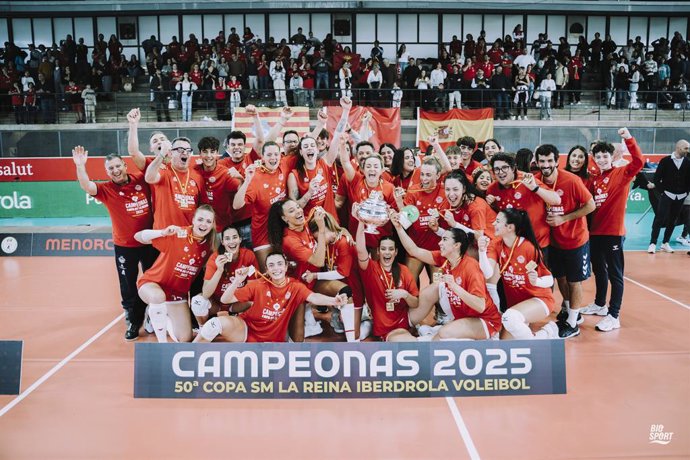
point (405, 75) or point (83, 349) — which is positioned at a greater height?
point (405, 75)

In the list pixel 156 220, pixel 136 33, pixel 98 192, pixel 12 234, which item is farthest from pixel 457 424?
pixel 136 33

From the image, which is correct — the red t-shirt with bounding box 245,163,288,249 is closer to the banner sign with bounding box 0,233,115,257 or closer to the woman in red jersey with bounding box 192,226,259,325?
the woman in red jersey with bounding box 192,226,259,325

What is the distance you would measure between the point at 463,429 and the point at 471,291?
4.61ft

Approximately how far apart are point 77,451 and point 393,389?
2431mm

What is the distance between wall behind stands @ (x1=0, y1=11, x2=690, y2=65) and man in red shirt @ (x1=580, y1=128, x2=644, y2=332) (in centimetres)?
2017

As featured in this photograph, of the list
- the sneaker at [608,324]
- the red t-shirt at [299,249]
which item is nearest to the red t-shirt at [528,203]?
the sneaker at [608,324]

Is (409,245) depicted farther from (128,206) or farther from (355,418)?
(128,206)

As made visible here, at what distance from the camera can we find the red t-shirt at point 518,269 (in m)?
5.82

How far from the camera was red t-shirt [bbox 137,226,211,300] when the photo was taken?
590 centimetres

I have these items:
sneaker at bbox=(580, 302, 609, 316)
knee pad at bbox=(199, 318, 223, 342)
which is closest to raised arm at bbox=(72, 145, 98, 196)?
knee pad at bbox=(199, 318, 223, 342)

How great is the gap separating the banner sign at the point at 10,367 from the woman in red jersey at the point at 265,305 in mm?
1512

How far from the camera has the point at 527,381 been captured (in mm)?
4910

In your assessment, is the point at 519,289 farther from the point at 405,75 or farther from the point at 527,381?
→ the point at 405,75

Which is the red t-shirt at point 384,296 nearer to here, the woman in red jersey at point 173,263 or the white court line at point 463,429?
the white court line at point 463,429
